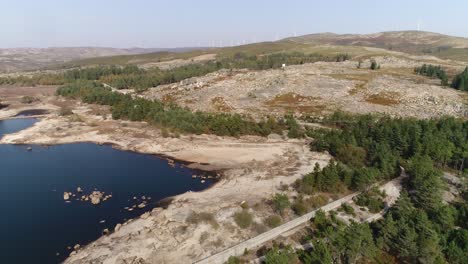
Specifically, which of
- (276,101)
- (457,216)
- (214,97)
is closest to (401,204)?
(457,216)

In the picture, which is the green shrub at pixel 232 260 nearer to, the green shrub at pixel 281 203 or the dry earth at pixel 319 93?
the green shrub at pixel 281 203

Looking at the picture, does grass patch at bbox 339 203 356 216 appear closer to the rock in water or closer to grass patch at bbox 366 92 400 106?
the rock in water

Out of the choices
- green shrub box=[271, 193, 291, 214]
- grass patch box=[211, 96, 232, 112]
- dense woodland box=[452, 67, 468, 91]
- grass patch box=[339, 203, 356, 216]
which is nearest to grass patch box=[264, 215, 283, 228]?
green shrub box=[271, 193, 291, 214]

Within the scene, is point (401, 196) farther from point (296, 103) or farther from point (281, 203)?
point (296, 103)

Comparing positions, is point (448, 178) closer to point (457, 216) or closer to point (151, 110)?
point (457, 216)

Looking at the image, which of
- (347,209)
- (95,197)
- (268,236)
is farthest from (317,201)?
(95,197)

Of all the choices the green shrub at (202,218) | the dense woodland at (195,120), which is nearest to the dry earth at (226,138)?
the green shrub at (202,218)
